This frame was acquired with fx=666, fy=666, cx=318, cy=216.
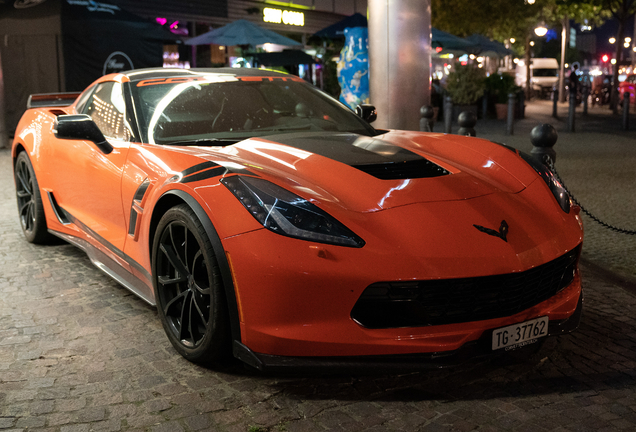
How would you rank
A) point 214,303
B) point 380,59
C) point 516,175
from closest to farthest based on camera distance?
point 214,303, point 516,175, point 380,59

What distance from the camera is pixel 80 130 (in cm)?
399

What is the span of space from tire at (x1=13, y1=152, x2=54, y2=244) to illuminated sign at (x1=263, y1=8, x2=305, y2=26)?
21248 millimetres

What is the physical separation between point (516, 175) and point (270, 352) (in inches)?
64.4

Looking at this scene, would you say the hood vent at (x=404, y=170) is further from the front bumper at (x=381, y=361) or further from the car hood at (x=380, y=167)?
the front bumper at (x=381, y=361)

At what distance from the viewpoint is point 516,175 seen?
347cm

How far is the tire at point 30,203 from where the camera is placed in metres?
5.40

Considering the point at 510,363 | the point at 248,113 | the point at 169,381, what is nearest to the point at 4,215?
the point at 248,113

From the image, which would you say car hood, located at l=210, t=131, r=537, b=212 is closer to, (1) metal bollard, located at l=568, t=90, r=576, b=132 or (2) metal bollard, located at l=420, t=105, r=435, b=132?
(2) metal bollard, located at l=420, t=105, r=435, b=132

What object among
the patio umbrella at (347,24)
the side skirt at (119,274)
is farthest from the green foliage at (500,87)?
the side skirt at (119,274)

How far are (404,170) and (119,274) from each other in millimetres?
1855

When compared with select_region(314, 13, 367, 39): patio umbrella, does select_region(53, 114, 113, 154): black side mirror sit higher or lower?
lower

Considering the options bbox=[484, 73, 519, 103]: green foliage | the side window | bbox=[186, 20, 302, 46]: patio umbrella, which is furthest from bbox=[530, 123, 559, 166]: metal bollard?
bbox=[484, 73, 519, 103]: green foliage

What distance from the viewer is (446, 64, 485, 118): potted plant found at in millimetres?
19438

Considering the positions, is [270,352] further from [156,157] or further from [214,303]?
[156,157]
